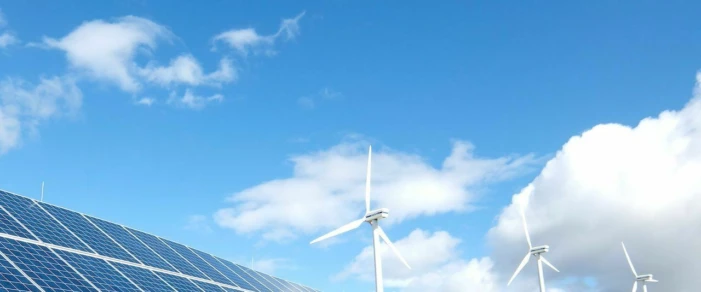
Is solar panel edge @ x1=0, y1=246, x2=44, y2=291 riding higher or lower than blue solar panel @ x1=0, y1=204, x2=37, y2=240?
lower

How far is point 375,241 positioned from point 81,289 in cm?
1835

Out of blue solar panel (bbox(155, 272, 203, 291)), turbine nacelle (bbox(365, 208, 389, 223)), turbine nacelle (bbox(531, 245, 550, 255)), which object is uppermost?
turbine nacelle (bbox(531, 245, 550, 255))

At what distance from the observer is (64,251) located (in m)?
32.8

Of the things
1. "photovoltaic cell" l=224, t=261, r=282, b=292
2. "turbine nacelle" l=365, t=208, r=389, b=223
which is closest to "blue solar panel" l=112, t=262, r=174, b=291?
"turbine nacelle" l=365, t=208, r=389, b=223

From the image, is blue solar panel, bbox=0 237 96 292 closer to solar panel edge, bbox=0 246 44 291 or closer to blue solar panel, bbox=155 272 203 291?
solar panel edge, bbox=0 246 44 291

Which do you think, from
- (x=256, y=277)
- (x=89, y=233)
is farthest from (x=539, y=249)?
(x=89, y=233)

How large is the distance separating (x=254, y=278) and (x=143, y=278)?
60.6ft

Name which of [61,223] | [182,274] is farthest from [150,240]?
[61,223]

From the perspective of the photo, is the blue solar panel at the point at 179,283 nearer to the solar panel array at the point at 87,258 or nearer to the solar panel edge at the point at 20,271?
the solar panel array at the point at 87,258

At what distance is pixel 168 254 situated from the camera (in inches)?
1754

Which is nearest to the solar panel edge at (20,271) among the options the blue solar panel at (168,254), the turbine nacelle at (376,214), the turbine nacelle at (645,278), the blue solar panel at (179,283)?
the blue solar panel at (179,283)

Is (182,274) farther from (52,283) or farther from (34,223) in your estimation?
(52,283)

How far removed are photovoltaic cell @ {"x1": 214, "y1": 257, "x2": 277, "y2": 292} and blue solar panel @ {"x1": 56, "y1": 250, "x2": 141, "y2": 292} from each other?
16885 mm

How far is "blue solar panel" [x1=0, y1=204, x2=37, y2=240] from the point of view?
30.7 metres
